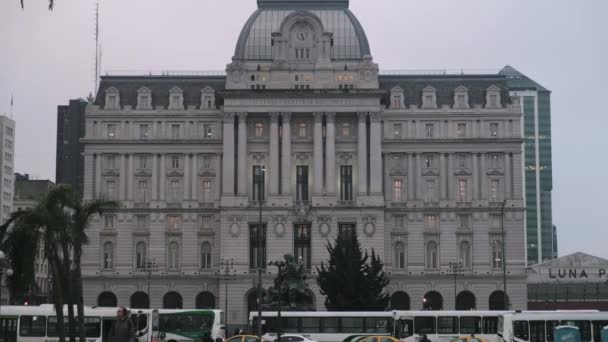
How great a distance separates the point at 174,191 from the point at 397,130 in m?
28.4

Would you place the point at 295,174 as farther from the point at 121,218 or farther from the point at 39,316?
the point at 39,316

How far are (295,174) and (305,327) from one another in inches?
1784

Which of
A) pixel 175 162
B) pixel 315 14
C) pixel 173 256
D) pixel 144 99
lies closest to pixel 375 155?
pixel 315 14

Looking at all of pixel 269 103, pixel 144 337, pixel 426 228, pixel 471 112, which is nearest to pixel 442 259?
pixel 426 228

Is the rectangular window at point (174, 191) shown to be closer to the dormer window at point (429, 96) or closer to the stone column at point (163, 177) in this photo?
the stone column at point (163, 177)

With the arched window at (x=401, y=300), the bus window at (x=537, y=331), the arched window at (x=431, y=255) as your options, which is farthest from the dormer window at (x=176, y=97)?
the bus window at (x=537, y=331)

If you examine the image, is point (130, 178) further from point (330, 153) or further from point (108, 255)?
point (330, 153)

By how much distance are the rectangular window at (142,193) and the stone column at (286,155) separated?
1723 centimetres

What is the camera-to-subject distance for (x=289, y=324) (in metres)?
100

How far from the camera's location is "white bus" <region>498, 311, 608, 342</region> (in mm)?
81688

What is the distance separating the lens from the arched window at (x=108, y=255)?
143750mm

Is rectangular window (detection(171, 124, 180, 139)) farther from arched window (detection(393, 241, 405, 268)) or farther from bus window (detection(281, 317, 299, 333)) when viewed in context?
bus window (detection(281, 317, 299, 333))

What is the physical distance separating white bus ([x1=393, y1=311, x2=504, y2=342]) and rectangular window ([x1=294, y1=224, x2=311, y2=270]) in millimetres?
44277

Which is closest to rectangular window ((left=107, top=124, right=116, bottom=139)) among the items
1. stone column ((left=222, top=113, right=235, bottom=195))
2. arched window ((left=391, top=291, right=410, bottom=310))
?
stone column ((left=222, top=113, right=235, bottom=195))
